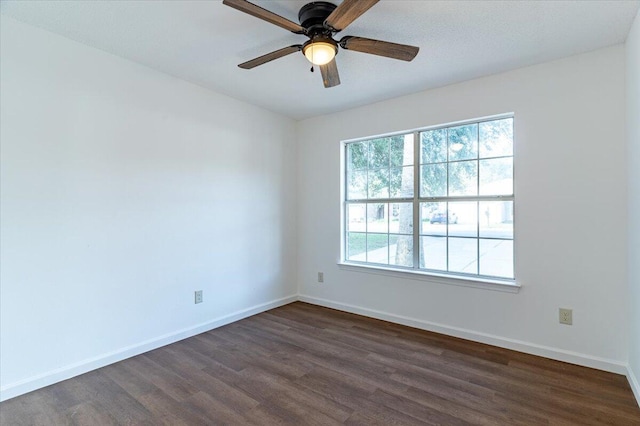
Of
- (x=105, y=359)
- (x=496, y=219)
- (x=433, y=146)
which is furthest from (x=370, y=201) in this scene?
(x=105, y=359)

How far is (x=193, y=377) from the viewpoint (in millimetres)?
2309

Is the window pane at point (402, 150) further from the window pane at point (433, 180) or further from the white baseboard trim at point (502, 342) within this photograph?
the white baseboard trim at point (502, 342)

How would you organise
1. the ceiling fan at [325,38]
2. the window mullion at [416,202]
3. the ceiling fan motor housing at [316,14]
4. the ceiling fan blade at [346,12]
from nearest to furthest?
the ceiling fan blade at [346,12] → the ceiling fan at [325,38] → the ceiling fan motor housing at [316,14] → the window mullion at [416,202]

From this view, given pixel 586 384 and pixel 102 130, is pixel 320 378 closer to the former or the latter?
pixel 586 384

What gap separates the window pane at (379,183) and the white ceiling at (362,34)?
3.38 feet

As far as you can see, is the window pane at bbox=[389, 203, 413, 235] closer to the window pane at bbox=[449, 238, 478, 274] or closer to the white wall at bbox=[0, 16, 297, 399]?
the window pane at bbox=[449, 238, 478, 274]

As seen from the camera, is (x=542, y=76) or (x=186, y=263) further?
(x=186, y=263)

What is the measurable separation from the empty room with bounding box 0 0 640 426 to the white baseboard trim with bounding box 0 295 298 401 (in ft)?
0.04

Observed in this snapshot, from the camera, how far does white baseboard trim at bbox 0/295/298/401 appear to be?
Answer: 2080 mm

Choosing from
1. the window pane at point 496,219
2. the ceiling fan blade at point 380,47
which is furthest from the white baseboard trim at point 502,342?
the ceiling fan blade at point 380,47

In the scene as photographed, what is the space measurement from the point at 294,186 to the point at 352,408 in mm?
2901

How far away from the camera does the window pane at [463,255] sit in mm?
2994

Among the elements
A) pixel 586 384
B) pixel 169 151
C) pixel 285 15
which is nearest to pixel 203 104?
pixel 169 151

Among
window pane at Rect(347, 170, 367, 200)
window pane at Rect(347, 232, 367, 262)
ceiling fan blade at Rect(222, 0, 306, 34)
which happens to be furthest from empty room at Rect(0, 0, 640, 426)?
window pane at Rect(347, 170, 367, 200)
